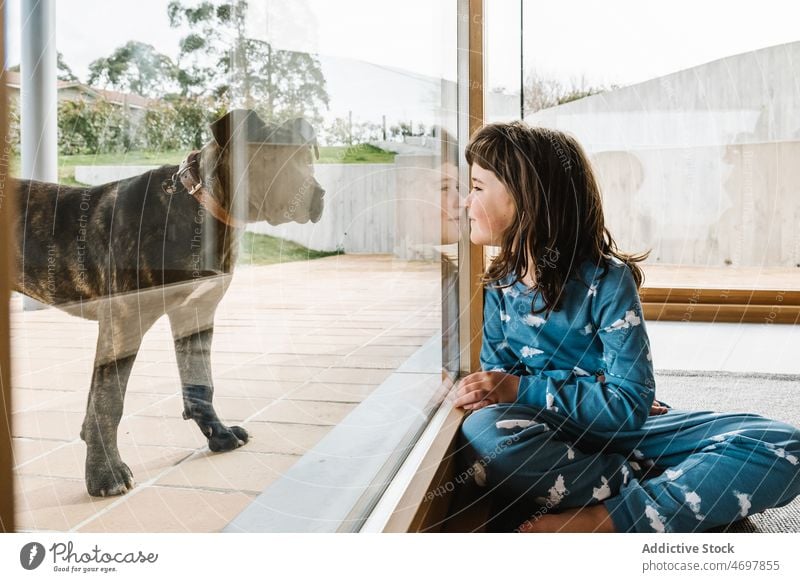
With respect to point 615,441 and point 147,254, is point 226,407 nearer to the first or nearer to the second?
point 147,254

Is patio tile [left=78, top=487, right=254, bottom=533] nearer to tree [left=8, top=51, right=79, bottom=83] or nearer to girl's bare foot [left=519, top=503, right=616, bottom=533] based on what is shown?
tree [left=8, top=51, right=79, bottom=83]

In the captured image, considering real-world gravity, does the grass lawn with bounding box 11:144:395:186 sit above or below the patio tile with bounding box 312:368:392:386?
above

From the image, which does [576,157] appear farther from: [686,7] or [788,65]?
[788,65]


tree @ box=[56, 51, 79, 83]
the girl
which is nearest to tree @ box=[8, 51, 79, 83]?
tree @ box=[56, 51, 79, 83]

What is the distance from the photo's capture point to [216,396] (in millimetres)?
361

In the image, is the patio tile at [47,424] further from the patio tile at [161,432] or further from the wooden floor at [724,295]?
the wooden floor at [724,295]

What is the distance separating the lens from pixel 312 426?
52cm

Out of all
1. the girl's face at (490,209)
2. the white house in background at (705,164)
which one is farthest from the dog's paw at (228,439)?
the white house in background at (705,164)

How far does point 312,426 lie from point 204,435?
0.57 feet

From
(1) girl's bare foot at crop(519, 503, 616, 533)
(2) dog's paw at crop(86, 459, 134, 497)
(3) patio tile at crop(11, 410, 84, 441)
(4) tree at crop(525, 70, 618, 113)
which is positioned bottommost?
(1) girl's bare foot at crop(519, 503, 616, 533)

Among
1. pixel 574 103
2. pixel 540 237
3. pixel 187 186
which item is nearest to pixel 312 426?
pixel 187 186

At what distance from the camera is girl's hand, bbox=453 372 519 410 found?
0.73 m

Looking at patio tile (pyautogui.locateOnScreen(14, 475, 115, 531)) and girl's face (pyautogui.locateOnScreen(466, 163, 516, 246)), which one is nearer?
patio tile (pyautogui.locateOnScreen(14, 475, 115, 531))

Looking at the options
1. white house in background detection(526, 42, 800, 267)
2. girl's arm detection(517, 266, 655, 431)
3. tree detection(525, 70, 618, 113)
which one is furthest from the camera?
white house in background detection(526, 42, 800, 267)
